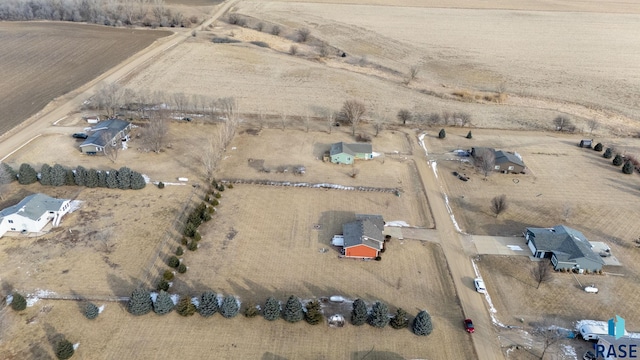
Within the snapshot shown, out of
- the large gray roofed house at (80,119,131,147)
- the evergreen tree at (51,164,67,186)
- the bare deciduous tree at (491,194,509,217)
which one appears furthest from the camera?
the large gray roofed house at (80,119,131,147)

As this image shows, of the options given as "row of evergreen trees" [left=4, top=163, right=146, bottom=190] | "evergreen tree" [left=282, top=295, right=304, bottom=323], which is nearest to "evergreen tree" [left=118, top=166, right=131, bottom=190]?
"row of evergreen trees" [left=4, top=163, right=146, bottom=190]

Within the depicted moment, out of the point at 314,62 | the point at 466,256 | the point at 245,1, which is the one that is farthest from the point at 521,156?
the point at 245,1

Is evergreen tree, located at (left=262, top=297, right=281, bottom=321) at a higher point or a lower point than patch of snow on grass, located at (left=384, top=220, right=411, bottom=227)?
lower

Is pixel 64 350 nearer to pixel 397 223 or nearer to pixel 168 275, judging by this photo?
pixel 168 275

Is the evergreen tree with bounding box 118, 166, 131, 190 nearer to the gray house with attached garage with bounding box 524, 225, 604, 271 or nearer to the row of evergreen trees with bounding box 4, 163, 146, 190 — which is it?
the row of evergreen trees with bounding box 4, 163, 146, 190

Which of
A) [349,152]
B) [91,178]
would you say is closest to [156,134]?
[91,178]

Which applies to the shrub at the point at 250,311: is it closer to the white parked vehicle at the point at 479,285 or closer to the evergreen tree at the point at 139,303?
the evergreen tree at the point at 139,303
